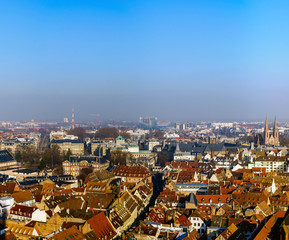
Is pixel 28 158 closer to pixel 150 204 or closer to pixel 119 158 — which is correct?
pixel 119 158

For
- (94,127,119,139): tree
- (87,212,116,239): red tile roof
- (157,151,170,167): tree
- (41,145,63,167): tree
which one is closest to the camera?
(87,212,116,239): red tile roof

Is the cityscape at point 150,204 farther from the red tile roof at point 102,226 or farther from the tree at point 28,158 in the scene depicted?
the tree at point 28,158

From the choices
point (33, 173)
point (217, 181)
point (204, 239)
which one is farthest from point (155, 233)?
point (33, 173)

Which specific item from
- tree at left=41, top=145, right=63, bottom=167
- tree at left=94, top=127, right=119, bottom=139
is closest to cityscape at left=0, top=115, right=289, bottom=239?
tree at left=41, top=145, right=63, bottom=167

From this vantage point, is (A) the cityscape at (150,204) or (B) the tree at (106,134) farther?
(B) the tree at (106,134)

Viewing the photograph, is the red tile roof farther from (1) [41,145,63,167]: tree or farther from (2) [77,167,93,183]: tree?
(1) [41,145,63,167]: tree

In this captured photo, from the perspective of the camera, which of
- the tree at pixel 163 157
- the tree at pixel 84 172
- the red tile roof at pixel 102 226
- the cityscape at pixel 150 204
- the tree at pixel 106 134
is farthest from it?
the tree at pixel 106 134

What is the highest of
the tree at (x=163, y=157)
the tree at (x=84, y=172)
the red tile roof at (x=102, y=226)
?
the red tile roof at (x=102, y=226)

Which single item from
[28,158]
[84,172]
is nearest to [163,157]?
[84,172]

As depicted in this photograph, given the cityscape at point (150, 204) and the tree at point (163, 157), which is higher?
the cityscape at point (150, 204)

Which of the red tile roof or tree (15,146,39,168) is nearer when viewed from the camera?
the red tile roof

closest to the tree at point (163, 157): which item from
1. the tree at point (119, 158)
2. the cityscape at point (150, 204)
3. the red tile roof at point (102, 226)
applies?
the tree at point (119, 158)
